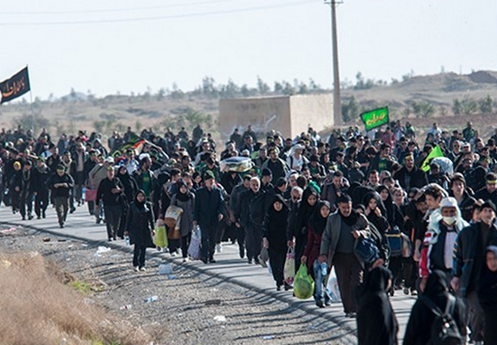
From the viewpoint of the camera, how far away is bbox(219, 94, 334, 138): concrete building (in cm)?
5712

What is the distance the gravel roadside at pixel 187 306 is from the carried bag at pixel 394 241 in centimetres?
144

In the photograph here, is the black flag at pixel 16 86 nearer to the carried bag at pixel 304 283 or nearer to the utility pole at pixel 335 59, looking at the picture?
the utility pole at pixel 335 59

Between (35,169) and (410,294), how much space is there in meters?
15.0

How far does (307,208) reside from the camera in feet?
52.7

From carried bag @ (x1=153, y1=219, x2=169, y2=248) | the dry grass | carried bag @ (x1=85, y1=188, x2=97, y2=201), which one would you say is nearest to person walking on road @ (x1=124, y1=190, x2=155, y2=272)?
carried bag @ (x1=153, y1=219, x2=169, y2=248)

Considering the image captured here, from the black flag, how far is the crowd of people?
16.0 metres

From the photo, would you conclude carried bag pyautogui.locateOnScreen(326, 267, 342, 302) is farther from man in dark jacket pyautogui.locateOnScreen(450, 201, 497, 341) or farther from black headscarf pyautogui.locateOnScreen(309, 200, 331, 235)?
man in dark jacket pyautogui.locateOnScreen(450, 201, 497, 341)

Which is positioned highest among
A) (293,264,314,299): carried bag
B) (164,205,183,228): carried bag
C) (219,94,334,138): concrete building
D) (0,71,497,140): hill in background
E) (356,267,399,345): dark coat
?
(356,267,399,345): dark coat

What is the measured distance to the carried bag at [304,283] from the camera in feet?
51.7

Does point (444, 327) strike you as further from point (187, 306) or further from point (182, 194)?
point (182, 194)

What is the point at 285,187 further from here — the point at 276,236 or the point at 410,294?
the point at 410,294

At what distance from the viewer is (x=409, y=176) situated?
20.2m

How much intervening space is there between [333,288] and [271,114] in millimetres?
41584

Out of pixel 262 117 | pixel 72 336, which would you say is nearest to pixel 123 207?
pixel 72 336
